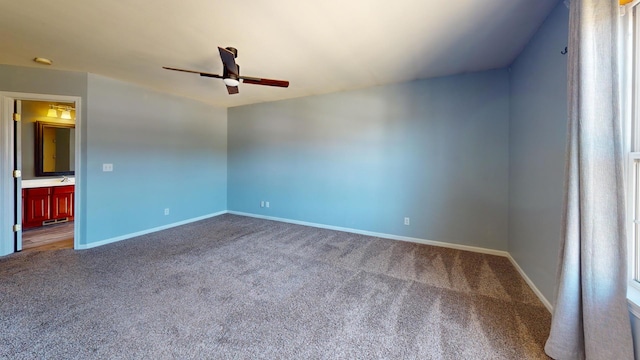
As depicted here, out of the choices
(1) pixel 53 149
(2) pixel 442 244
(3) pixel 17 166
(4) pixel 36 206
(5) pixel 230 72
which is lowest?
(2) pixel 442 244

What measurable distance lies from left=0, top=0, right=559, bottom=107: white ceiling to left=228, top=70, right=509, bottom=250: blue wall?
497 millimetres

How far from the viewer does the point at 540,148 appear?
7.13ft

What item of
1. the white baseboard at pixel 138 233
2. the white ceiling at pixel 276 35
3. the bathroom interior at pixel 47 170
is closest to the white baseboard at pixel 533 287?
the white ceiling at pixel 276 35

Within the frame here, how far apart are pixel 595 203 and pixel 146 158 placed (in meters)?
5.36

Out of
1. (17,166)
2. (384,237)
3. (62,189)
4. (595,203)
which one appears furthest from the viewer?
(62,189)

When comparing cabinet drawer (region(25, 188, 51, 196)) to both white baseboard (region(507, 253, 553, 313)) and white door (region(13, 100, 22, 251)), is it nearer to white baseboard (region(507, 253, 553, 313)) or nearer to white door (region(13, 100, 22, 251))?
white door (region(13, 100, 22, 251))

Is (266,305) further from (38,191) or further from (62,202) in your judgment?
(62,202)

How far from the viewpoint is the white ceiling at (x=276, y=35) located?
1.96 metres

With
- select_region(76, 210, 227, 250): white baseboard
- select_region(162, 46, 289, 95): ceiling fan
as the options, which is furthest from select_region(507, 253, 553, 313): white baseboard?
→ select_region(76, 210, 227, 250): white baseboard

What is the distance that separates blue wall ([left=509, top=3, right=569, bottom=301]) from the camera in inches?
73.2

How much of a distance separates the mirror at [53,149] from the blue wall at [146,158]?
175 cm

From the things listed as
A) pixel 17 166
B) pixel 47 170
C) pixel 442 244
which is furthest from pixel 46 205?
pixel 442 244

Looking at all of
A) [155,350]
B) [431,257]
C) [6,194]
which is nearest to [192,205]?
[6,194]

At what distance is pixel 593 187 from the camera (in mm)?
1276
